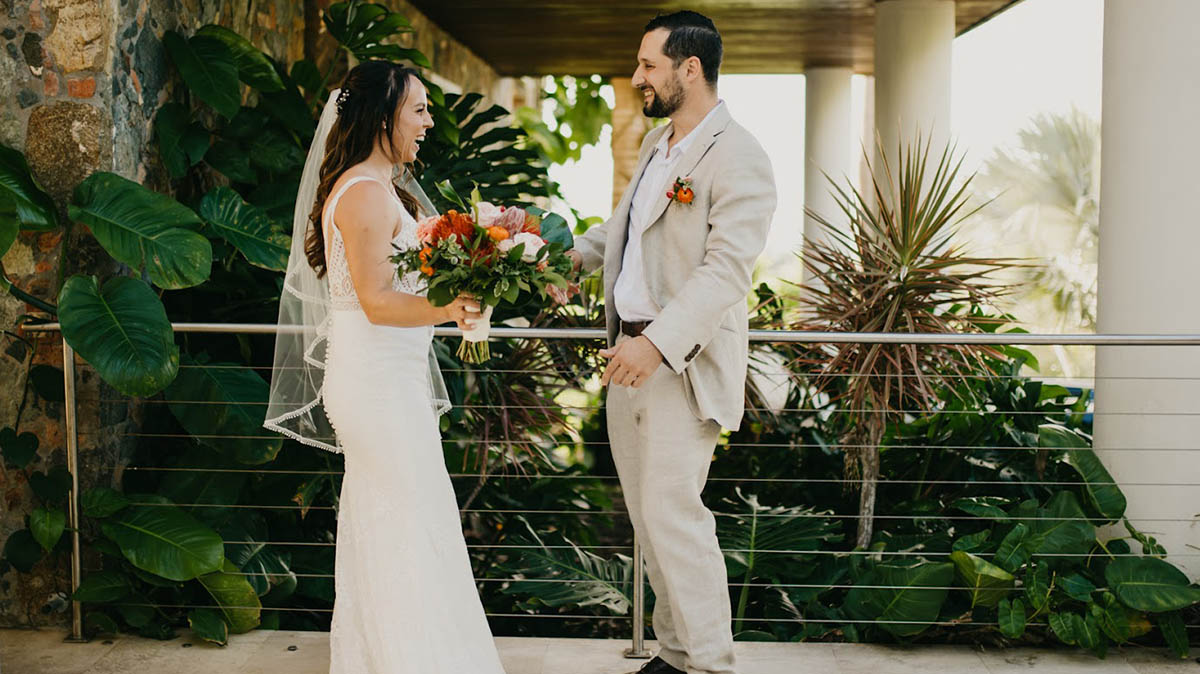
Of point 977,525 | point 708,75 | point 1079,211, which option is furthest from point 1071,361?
point 708,75

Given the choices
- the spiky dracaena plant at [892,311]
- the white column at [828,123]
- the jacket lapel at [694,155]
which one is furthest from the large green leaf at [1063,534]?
the white column at [828,123]

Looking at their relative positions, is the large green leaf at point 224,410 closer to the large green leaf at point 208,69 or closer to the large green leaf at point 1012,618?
the large green leaf at point 208,69

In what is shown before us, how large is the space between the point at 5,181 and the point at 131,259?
1.53 ft

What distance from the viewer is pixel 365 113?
112 inches

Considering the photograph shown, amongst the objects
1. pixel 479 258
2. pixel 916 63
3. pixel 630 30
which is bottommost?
pixel 479 258

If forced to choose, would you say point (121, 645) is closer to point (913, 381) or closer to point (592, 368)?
point (592, 368)

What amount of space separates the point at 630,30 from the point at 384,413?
24.4 ft

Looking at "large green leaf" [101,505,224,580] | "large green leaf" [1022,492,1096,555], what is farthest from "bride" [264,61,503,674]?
"large green leaf" [1022,492,1096,555]

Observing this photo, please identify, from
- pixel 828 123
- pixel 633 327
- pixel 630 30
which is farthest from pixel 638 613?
pixel 828 123

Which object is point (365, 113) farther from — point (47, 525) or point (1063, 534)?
point (1063, 534)

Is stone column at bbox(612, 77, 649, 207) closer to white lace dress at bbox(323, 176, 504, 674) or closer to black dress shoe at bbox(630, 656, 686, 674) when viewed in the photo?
black dress shoe at bbox(630, 656, 686, 674)

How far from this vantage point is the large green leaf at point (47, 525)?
3822mm

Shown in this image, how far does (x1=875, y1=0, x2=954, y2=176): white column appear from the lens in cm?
848

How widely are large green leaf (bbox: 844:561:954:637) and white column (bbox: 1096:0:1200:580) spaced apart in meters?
0.80
